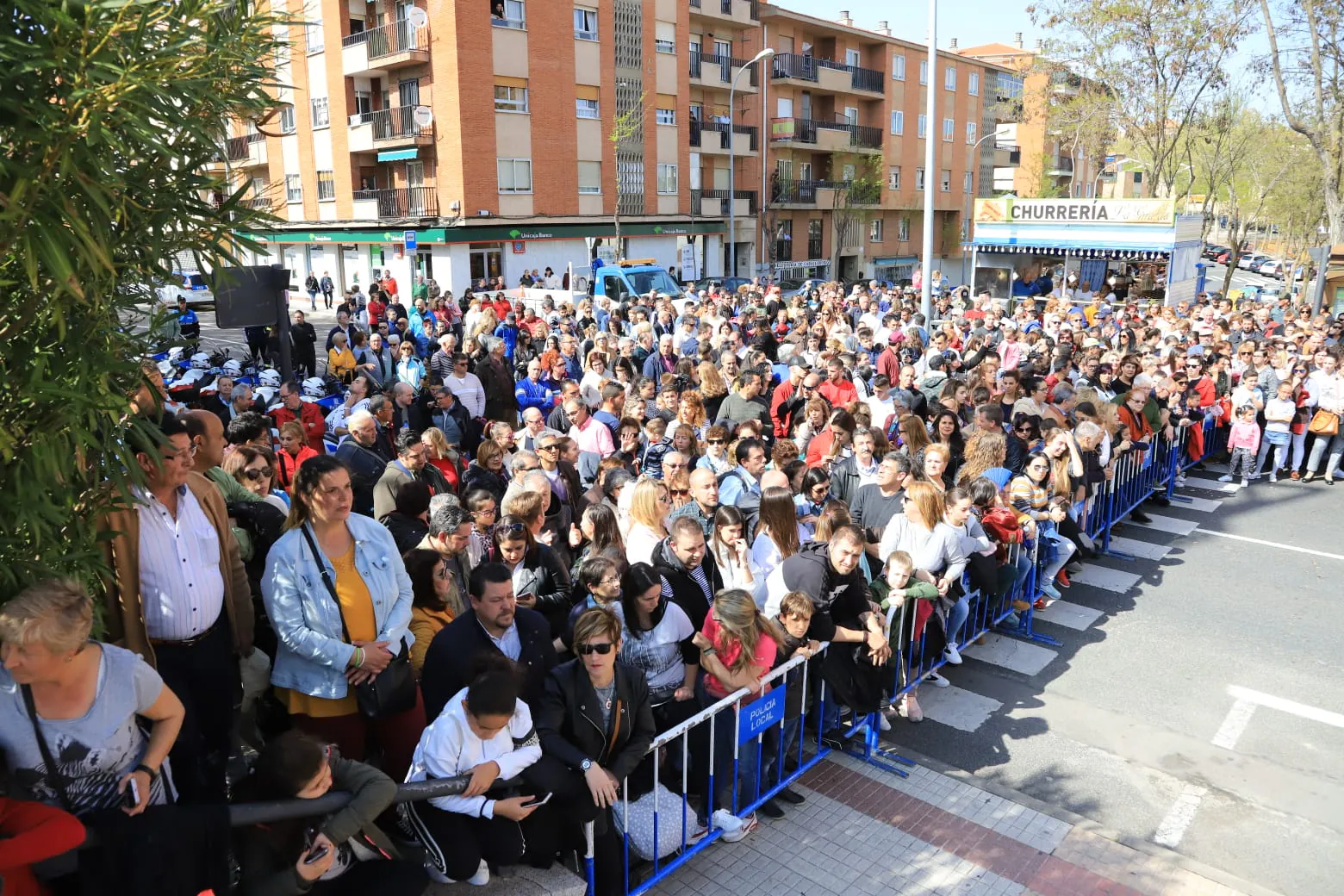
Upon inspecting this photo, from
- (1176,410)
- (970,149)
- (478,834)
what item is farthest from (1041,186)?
(478,834)

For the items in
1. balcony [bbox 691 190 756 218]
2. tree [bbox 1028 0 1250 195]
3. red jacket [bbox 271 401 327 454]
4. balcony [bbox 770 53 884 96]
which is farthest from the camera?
balcony [bbox 770 53 884 96]

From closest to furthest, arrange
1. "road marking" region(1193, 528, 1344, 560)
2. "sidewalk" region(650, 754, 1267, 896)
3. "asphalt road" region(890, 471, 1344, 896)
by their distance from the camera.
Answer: "sidewalk" region(650, 754, 1267, 896)
"asphalt road" region(890, 471, 1344, 896)
"road marking" region(1193, 528, 1344, 560)

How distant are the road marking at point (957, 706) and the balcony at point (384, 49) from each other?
31.3 meters

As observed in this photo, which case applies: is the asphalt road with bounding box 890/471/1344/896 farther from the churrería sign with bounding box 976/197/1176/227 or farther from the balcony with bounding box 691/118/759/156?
the balcony with bounding box 691/118/759/156

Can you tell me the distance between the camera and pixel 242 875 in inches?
125

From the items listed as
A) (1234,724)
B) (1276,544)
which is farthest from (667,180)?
(1234,724)

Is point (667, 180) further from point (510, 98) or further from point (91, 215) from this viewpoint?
point (91, 215)

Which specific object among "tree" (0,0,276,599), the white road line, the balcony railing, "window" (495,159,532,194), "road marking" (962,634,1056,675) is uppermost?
the balcony railing

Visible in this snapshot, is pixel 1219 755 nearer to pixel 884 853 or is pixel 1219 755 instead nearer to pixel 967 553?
pixel 967 553

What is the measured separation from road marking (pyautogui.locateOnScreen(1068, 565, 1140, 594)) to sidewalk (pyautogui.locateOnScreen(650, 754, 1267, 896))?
4.27 m

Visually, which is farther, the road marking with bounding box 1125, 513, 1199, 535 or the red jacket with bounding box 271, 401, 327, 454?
the road marking with bounding box 1125, 513, 1199, 535

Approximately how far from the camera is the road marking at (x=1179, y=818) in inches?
211

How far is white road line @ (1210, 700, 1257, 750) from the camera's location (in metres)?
6.42

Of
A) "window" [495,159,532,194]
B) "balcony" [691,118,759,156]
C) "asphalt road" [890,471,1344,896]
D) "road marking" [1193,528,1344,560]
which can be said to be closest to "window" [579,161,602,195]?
"window" [495,159,532,194]
